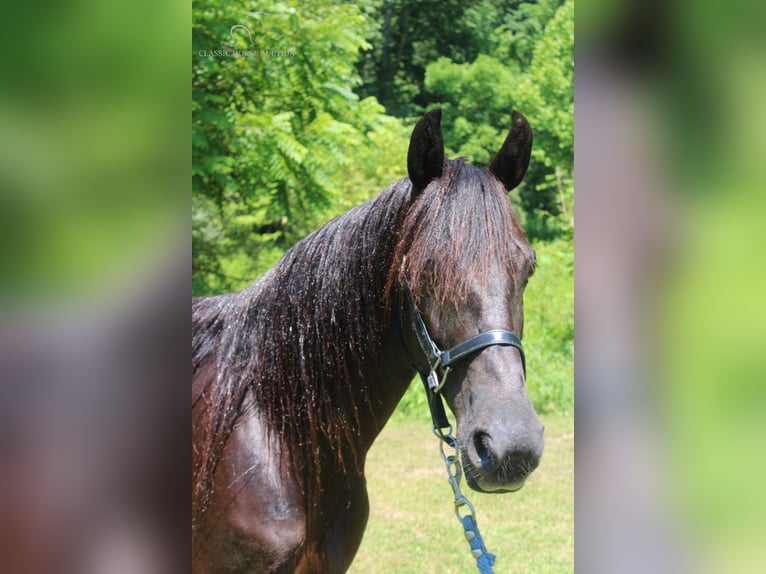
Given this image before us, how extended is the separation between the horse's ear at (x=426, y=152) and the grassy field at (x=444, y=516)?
7.23 feet

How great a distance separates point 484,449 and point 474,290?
374 mm

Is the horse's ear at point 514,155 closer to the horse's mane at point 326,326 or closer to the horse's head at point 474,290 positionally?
the horse's head at point 474,290

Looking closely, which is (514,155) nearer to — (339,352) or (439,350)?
(439,350)

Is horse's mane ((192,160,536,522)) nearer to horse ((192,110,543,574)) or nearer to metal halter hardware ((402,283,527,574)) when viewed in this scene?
horse ((192,110,543,574))

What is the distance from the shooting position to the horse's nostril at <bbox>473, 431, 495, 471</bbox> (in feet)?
4.59

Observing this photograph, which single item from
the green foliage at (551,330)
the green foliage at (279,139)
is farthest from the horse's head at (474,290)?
the green foliage at (551,330)

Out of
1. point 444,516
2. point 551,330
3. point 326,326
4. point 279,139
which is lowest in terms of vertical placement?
point 444,516

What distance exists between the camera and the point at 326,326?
1757 mm

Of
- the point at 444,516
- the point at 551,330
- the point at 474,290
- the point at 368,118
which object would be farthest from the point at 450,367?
the point at 551,330

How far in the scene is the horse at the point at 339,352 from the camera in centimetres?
154

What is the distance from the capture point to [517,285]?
1.54m
